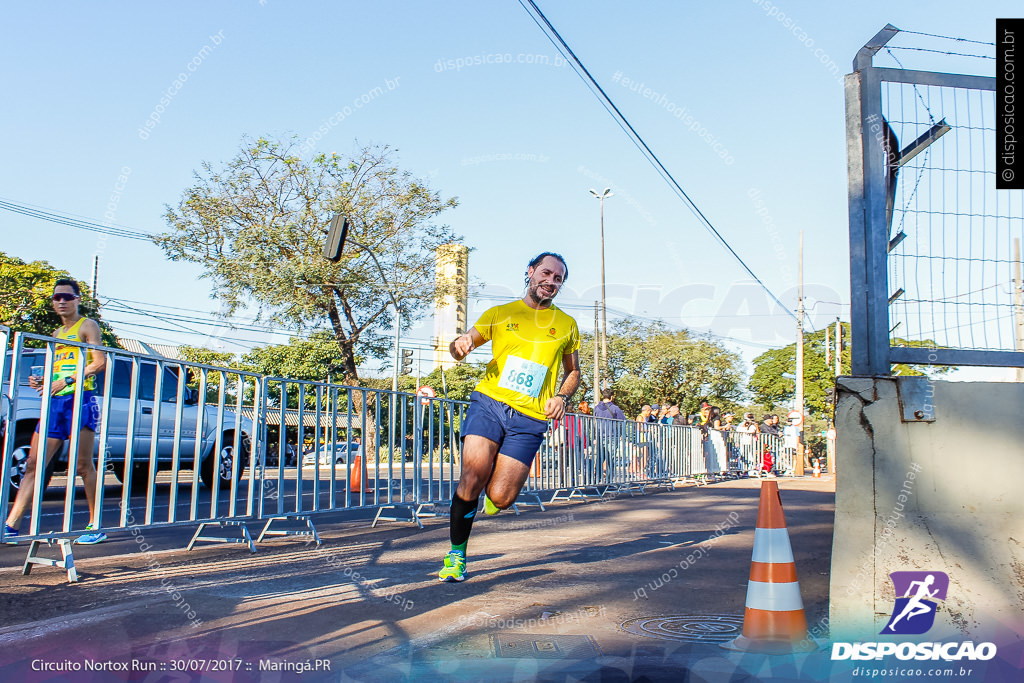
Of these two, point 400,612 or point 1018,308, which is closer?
point 400,612

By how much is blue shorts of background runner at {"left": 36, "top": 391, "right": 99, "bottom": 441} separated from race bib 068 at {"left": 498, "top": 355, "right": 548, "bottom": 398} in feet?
8.42

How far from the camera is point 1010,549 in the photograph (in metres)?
3.51

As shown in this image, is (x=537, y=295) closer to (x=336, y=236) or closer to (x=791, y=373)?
(x=336, y=236)

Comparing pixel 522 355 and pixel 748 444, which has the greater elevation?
pixel 522 355

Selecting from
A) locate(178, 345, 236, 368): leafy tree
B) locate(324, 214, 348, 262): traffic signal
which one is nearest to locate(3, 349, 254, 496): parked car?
locate(324, 214, 348, 262): traffic signal

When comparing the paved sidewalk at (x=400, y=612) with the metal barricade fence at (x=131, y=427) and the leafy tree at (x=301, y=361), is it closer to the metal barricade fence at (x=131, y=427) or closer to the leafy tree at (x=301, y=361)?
the metal barricade fence at (x=131, y=427)

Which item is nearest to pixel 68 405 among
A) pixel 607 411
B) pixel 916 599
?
pixel 916 599

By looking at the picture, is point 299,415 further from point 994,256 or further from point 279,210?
point 279,210

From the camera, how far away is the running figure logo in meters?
3.48

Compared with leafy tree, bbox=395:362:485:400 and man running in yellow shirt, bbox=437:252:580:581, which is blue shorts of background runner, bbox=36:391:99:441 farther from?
leafy tree, bbox=395:362:485:400

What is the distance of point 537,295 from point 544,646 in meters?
2.28

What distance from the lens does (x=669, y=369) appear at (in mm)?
50875

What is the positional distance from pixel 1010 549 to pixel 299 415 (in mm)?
4983

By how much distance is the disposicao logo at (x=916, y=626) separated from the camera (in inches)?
130
